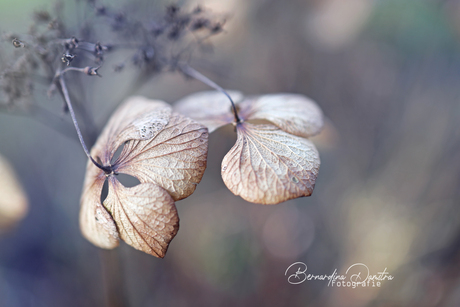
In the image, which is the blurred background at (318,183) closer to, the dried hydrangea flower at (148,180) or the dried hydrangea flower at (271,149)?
the dried hydrangea flower at (271,149)

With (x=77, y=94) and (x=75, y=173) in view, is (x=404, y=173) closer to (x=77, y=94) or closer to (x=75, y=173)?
(x=77, y=94)

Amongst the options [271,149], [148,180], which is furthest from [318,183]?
[148,180]

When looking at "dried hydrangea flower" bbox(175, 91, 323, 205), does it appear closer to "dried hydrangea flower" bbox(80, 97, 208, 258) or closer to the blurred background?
"dried hydrangea flower" bbox(80, 97, 208, 258)

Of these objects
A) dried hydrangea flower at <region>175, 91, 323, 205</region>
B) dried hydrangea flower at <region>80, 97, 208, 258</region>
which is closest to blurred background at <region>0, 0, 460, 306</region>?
dried hydrangea flower at <region>175, 91, 323, 205</region>

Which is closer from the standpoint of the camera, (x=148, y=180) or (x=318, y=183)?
(x=148, y=180)

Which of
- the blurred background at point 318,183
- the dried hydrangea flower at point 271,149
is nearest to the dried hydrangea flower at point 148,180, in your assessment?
the dried hydrangea flower at point 271,149

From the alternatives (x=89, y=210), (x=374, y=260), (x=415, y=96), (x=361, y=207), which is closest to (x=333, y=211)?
(x=361, y=207)

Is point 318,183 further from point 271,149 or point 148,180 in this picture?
point 148,180

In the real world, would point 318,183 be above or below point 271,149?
below

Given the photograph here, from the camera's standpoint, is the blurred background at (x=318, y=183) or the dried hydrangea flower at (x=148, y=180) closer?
the dried hydrangea flower at (x=148, y=180)
